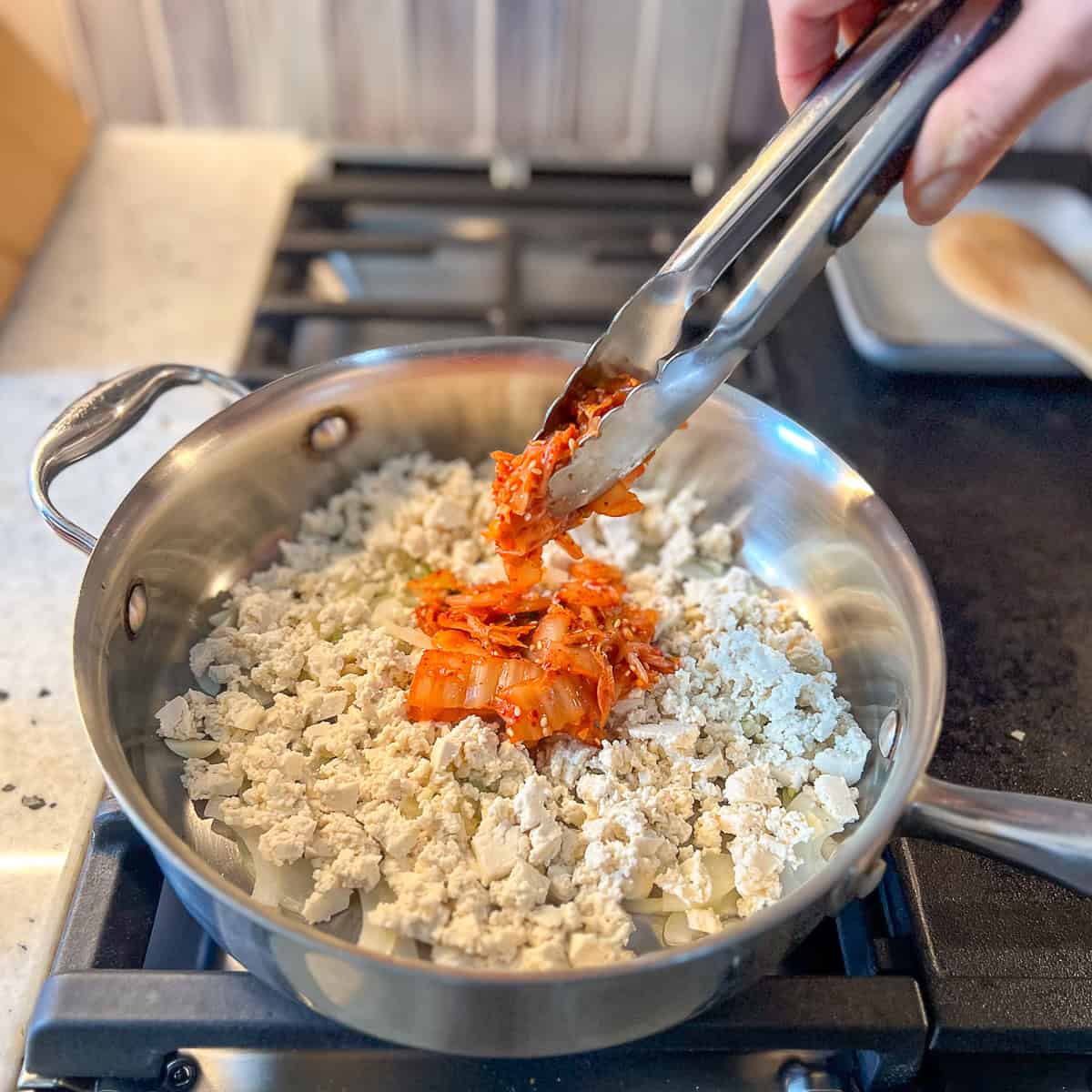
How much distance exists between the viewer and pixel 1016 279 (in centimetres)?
94

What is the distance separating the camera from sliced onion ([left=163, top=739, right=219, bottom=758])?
0.58 metres

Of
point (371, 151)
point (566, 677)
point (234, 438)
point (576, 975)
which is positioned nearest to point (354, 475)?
point (234, 438)

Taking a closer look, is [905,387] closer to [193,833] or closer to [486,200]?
[486,200]

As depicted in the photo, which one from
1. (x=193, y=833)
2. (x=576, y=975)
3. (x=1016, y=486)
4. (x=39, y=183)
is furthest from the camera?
(x=39, y=183)

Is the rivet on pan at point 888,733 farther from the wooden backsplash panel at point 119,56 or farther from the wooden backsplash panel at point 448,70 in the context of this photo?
the wooden backsplash panel at point 119,56

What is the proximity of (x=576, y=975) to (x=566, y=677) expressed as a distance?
0.69 feet

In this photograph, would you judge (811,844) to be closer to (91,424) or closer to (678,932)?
(678,932)

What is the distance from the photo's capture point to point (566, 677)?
581 millimetres

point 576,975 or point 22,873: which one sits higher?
point 576,975

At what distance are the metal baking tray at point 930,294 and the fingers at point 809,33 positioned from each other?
0.71 feet

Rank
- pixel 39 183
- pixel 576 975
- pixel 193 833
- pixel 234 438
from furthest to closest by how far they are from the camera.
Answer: pixel 39 183
pixel 234 438
pixel 193 833
pixel 576 975

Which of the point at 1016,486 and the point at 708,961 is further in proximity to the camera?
the point at 1016,486

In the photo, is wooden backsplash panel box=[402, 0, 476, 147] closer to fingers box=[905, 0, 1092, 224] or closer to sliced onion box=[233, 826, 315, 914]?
fingers box=[905, 0, 1092, 224]

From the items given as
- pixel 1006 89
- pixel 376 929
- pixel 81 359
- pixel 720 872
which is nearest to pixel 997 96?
pixel 1006 89
